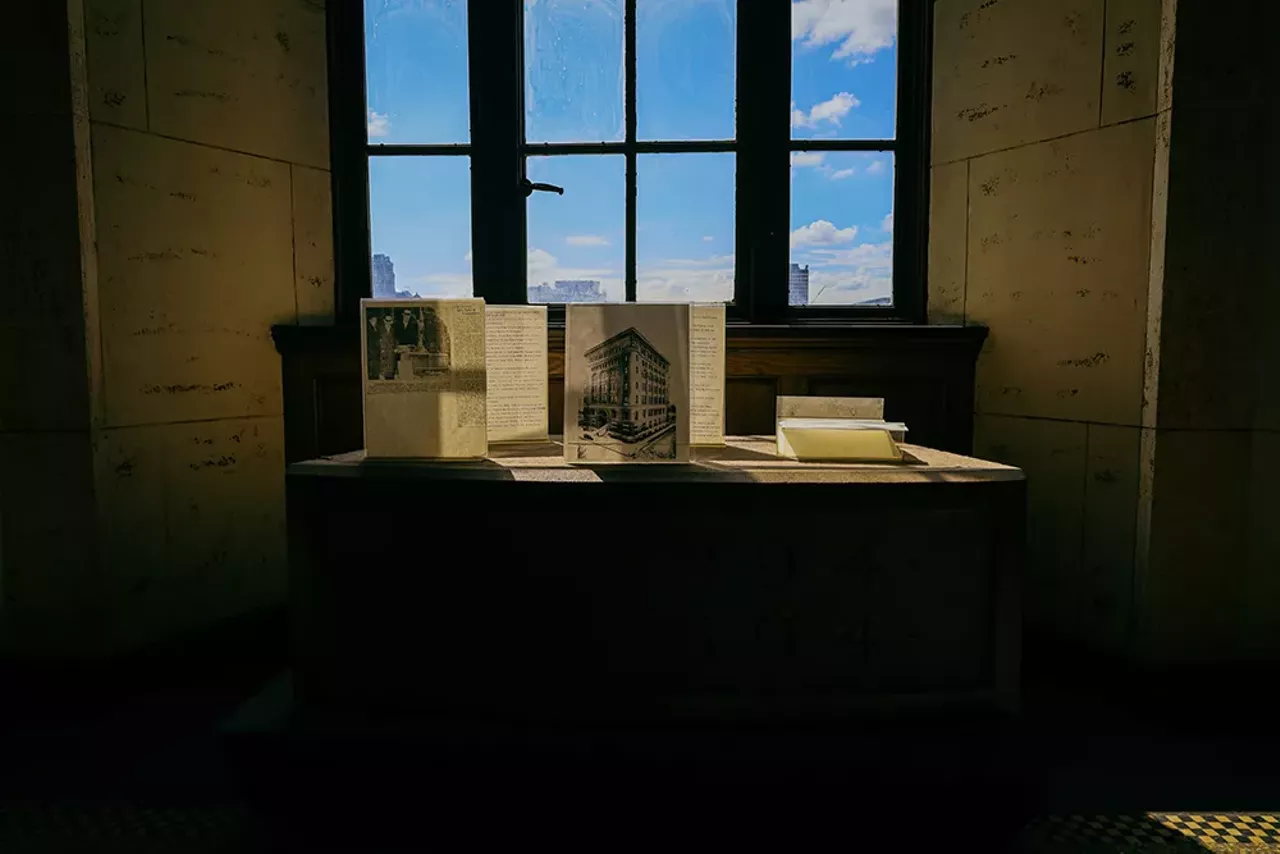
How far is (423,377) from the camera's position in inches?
52.6

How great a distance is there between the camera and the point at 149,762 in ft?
5.48

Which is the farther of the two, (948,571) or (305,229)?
(305,229)

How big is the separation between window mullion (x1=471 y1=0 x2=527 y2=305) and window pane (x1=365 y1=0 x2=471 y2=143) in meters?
0.05

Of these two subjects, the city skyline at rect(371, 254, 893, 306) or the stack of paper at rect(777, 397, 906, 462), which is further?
the city skyline at rect(371, 254, 893, 306)

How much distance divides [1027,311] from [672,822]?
1.75 m

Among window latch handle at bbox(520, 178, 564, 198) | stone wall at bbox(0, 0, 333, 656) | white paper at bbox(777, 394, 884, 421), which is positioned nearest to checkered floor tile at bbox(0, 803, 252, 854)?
stone wall at bbox(0, 0, 333, 656)

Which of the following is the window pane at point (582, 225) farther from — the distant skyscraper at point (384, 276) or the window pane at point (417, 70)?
the distant skyscraper at point (384, 276)

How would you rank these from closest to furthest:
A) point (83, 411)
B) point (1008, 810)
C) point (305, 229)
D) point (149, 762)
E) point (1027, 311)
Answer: point (1008, 810) → point (149, 762) → point (83, 411) → point (1027, 311) → point (305, 229)

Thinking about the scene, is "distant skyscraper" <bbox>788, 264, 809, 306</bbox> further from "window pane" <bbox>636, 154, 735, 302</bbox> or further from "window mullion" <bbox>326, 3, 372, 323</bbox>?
"window mullion" <bbox>326, 3, 372, 323</bbox>

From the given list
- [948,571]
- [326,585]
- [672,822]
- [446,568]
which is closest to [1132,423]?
[948,571]

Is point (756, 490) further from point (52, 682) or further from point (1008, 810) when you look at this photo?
point (52, 682)

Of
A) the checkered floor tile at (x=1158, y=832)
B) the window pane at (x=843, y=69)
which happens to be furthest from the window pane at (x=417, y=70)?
the checkered floor tile at (x=1158, y=832)

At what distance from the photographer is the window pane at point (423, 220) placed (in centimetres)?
249

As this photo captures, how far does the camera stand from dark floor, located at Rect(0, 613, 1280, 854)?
120cm
